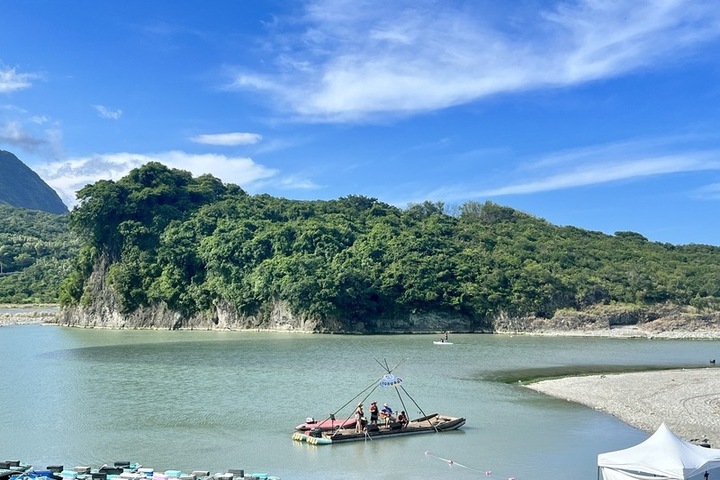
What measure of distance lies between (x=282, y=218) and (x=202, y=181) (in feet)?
54.7

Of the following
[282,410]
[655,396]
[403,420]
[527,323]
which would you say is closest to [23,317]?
[527,323]

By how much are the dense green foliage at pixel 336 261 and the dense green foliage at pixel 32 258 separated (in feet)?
94.6

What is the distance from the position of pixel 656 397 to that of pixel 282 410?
17.2 metres

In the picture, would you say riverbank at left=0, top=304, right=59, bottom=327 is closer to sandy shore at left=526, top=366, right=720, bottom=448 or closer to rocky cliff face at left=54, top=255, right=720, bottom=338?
rocky cliff face at left=54, top=255, right=720, bottom=338

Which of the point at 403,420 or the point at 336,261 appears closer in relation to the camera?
the point at 403,420

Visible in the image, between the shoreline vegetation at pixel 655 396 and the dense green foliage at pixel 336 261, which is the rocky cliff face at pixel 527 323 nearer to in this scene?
the dense green foliage at pixel 336 261

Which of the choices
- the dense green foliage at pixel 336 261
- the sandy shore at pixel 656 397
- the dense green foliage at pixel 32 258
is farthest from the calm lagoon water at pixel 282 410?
the dense green foliage at pixel 32 258

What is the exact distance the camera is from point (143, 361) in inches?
1816

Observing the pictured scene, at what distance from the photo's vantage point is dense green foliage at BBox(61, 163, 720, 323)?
277 feet

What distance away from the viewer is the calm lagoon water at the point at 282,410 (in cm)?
2005

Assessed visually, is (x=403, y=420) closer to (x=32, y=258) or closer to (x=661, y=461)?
(x=661, y=461)

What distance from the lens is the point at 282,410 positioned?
27.9 m

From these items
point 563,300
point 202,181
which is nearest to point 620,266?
point 563,300

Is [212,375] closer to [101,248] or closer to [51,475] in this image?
[51,475]
